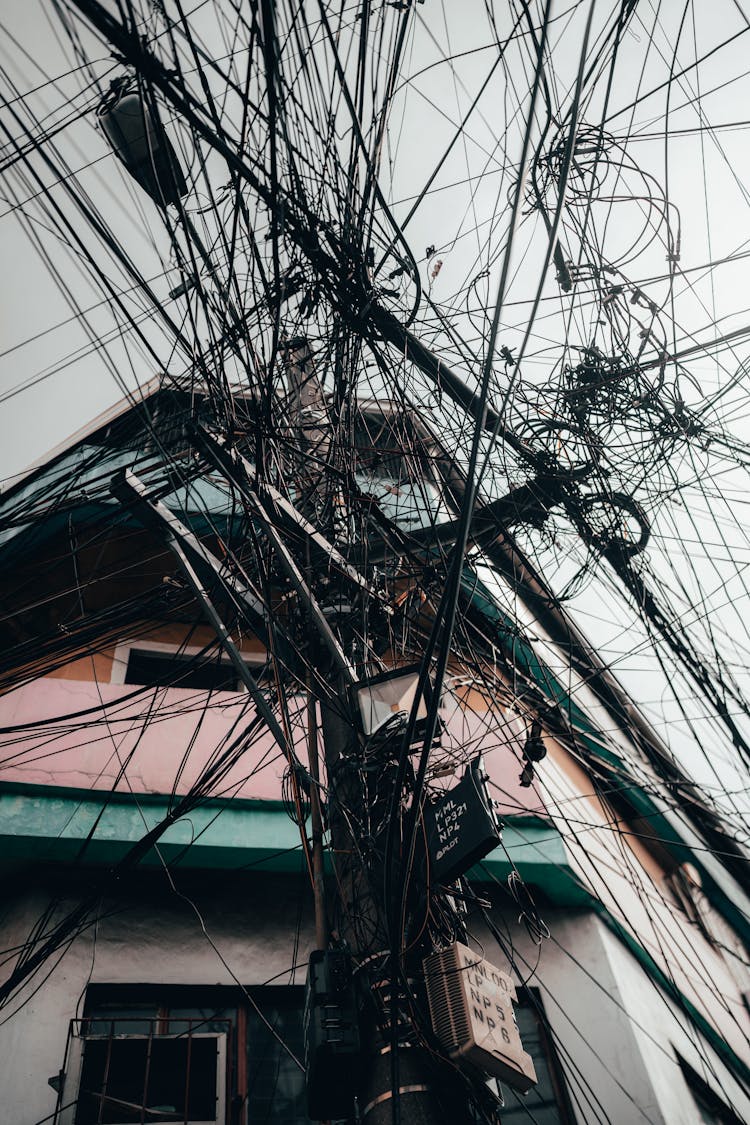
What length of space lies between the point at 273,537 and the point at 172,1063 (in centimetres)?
304

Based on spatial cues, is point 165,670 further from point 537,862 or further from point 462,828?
point 462,828

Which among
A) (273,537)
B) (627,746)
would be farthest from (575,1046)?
(273,537)

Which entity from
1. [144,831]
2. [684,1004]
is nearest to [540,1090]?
[684,1004]

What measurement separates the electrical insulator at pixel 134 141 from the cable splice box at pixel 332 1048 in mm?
3588

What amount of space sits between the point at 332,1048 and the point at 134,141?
4108 millimetres

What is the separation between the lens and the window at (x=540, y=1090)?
15.6 ft

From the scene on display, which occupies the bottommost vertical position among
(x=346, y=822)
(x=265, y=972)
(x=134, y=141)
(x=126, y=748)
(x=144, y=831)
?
(x=346, y=822)

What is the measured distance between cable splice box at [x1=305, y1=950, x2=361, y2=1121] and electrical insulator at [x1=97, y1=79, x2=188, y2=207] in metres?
3.59

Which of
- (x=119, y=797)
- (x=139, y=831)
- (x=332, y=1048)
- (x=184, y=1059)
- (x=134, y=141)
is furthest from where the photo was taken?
(x=119, y=797)

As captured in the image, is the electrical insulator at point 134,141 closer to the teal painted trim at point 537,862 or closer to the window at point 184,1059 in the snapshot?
the window at point 184,1059

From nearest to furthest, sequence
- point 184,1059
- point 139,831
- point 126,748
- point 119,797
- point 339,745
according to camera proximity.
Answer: point 339,745, point 184,1059, point 139,831, point 119,797, point 126,748

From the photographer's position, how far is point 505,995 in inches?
111

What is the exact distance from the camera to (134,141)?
399cm

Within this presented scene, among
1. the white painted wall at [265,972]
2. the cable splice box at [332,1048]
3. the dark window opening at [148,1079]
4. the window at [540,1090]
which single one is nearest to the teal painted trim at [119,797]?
the white painted wall at [265,972]
